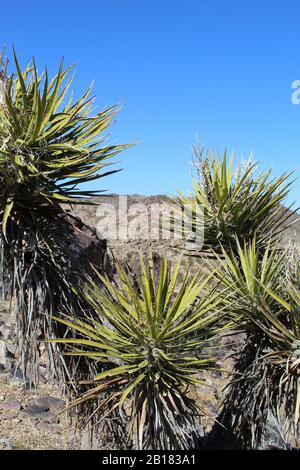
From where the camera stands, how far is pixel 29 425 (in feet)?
27.8

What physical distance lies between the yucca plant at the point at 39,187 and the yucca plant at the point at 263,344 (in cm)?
174

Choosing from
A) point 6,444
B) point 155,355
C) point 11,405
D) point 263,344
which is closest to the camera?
point 155,355

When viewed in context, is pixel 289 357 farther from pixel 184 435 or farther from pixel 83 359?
pixel 83 359

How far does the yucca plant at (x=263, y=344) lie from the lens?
504 centimetres

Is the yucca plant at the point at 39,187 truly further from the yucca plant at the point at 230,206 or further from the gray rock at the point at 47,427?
the gray rock at the point at 47,427

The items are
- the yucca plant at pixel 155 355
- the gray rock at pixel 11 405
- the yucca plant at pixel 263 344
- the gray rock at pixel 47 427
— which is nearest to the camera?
the yucca plant at pixel 155 355

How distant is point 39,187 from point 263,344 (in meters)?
2.87

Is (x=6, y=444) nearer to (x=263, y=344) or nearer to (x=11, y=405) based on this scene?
(x=11, y=405)

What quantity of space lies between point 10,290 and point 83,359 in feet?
3.47

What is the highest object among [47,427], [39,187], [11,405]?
[39,187]

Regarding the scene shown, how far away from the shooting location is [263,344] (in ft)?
18.0

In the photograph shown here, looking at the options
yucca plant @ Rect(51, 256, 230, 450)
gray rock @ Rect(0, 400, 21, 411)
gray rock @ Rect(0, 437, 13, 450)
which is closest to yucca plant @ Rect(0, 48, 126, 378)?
yucca plant @ Rect(51, 256, 230, 450)

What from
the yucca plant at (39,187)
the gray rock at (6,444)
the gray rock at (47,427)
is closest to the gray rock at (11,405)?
the gray rock at (47,427)

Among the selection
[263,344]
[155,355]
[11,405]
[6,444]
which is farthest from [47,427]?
[155,355]
